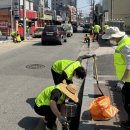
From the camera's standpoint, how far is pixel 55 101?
6031mm

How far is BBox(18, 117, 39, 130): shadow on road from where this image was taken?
23.7 feet

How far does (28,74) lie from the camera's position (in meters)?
14.1

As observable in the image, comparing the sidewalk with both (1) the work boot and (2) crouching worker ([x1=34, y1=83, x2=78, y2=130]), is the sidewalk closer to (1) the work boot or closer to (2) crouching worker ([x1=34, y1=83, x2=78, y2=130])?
(1) the work boot

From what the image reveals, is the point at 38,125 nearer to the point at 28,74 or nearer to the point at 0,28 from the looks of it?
the point at 28,74

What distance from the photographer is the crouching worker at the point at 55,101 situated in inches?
236

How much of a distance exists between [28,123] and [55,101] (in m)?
1.67

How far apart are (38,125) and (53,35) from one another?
971 inches

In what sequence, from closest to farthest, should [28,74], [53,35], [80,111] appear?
[80,111]
[28,74]
[53,35]

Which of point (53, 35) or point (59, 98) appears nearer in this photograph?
point (59, 98)

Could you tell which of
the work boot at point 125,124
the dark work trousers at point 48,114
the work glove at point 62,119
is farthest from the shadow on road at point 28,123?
the work boot at point 125,124

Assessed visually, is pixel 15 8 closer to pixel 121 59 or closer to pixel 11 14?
pixel 11 14

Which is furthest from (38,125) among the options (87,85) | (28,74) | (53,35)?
(53,35)

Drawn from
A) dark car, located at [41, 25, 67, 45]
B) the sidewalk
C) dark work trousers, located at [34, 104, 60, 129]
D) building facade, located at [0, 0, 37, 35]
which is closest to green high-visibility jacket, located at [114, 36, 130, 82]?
the sidewalk

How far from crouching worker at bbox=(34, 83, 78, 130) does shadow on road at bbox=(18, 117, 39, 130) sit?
63 cm
